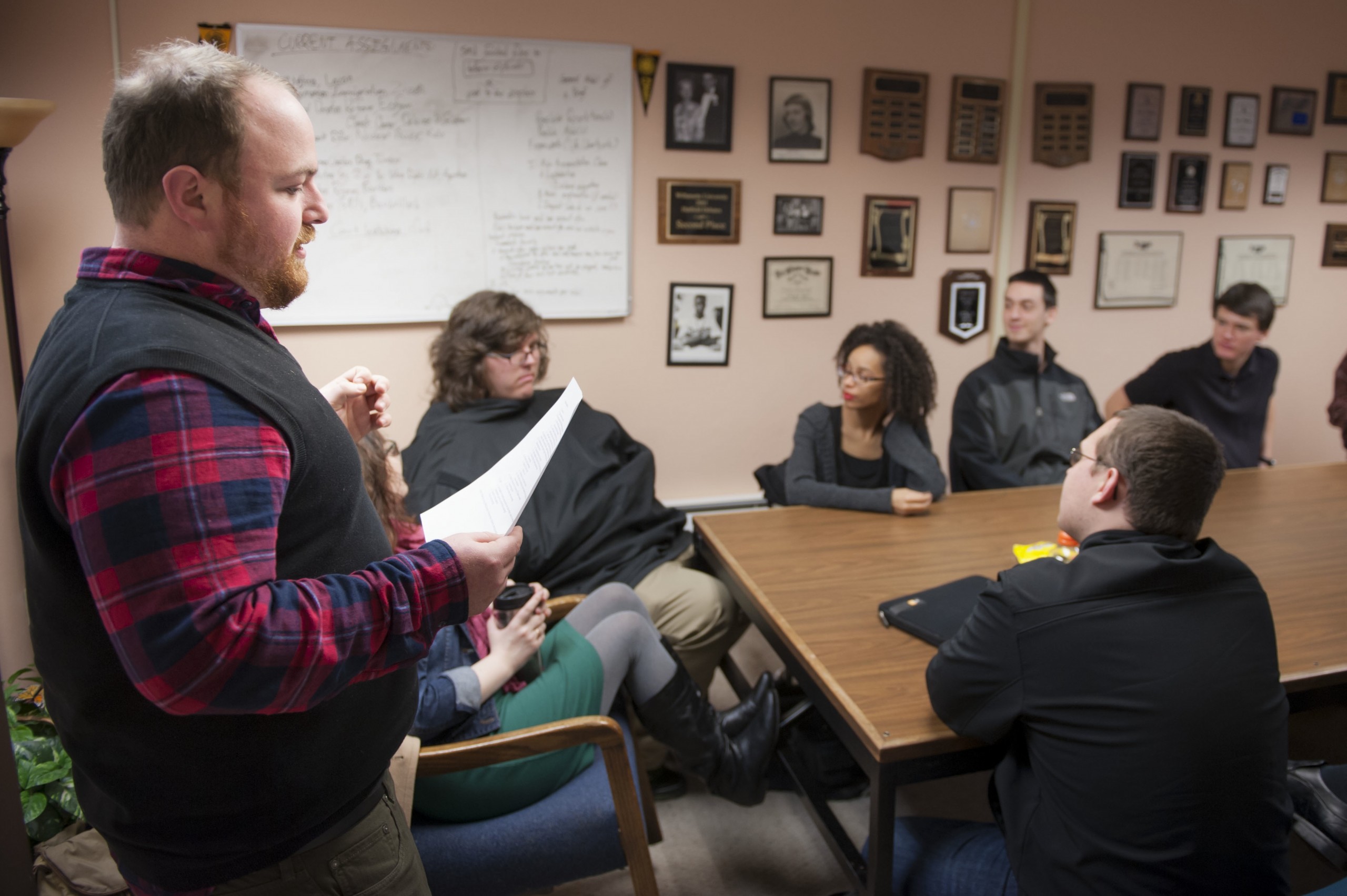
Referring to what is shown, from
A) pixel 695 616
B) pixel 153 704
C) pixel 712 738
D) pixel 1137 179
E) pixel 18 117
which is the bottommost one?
pixel 712 738

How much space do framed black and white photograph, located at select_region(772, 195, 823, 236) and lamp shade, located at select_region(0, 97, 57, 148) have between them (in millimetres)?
2488

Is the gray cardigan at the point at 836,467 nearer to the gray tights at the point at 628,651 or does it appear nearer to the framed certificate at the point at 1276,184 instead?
the gray tights at the point at 628,651

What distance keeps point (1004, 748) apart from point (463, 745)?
3.03 ft

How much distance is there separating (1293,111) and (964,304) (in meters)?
2.01

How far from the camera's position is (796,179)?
3609 millimetres

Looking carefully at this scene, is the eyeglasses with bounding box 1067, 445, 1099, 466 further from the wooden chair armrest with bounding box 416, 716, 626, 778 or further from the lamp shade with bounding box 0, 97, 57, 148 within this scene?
the lamp shade with bounding box 0, 97, 57, 148

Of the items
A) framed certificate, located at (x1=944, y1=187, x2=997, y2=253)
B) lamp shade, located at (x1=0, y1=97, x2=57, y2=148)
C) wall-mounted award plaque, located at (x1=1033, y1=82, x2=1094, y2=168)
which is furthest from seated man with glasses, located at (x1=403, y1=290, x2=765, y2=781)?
wall-mounted award plaque, located at (x1=1033, y1=82, x2=1094, y2=168)

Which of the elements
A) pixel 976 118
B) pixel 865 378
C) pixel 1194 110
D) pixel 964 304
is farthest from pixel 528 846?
pixel 1194 110

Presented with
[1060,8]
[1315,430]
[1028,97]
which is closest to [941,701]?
[1028,97]

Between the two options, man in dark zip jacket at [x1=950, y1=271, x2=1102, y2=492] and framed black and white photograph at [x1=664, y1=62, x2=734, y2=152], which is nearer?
man in dark zip jacket at [x1=950, y1=271, x2=1102, y2=492]

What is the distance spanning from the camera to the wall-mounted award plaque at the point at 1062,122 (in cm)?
385

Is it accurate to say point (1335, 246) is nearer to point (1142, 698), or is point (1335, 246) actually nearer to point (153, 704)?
point (1142, 698)

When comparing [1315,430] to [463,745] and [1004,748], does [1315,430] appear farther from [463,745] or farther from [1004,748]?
[463,745]

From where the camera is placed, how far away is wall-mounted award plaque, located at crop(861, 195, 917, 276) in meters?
3.73
